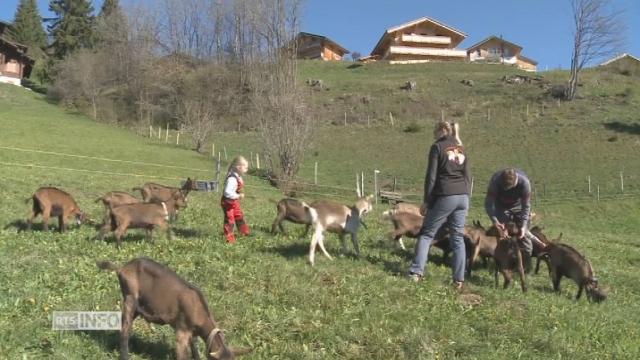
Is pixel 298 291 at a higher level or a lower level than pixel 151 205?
lower

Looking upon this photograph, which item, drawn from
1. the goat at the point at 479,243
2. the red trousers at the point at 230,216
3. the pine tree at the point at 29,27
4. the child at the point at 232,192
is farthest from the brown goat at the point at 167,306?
the pine tree at the point at 29,27

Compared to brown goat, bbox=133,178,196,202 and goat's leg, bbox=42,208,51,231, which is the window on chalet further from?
goat's leg, bbox=42,208,51,231

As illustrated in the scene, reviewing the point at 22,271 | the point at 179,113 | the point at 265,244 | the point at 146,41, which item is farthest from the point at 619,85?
the point at 22,271

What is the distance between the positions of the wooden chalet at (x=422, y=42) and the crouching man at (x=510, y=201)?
69302 mm

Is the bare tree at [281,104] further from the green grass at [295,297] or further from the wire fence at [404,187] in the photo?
the green grass at [295,297]

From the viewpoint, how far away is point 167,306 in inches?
201

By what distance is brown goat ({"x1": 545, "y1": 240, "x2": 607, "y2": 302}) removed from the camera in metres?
8.98

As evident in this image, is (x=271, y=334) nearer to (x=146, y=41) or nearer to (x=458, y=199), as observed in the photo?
(x=458, y=199)

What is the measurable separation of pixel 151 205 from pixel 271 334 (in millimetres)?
4358

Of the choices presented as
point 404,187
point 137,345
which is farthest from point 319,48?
point 137,345

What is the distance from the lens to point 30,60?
64.2 m

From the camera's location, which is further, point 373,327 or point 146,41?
point 146,41

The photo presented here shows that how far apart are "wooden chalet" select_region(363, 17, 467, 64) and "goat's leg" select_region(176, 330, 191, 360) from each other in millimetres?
74191

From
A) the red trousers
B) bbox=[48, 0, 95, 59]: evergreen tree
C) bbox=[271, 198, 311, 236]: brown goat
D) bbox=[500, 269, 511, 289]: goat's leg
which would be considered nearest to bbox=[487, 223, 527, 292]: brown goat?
bbox=[500, 269, 511, 289]: goat's leg
